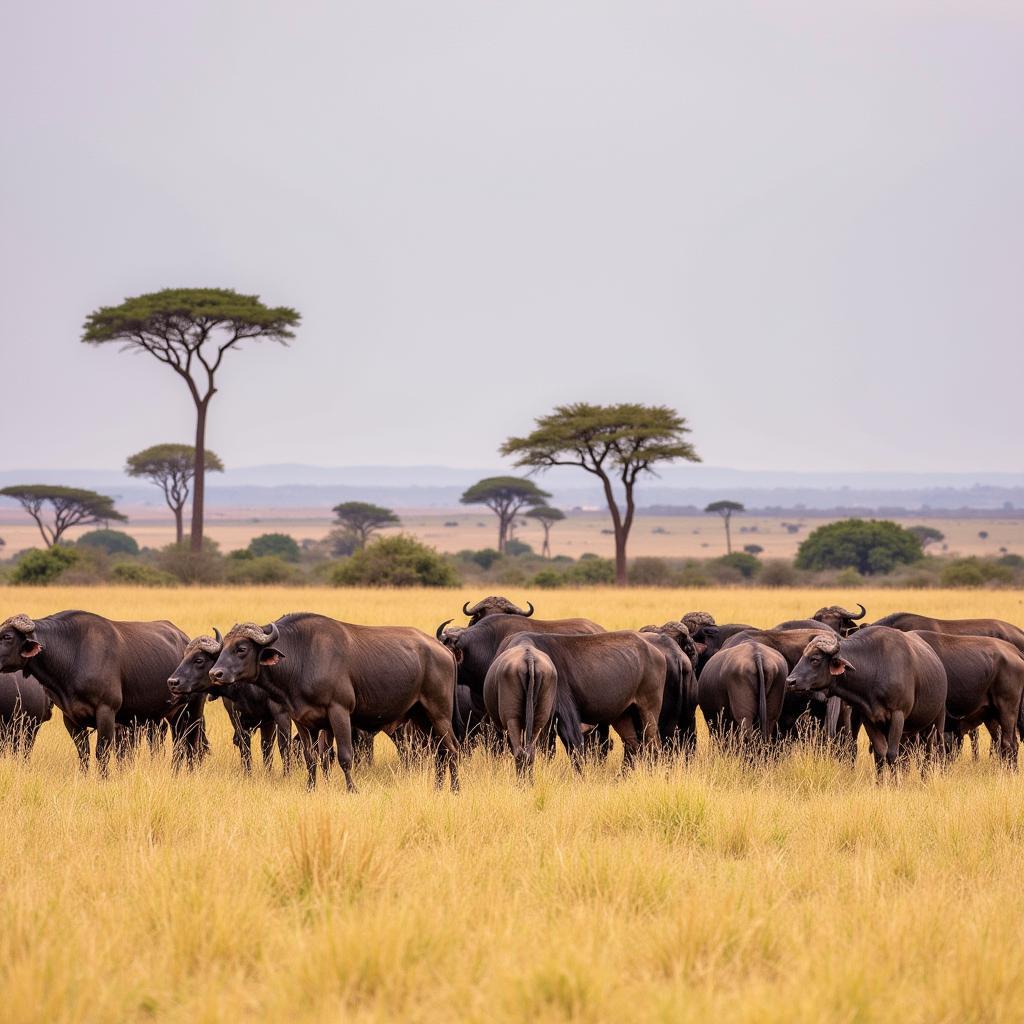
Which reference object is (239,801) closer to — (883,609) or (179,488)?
(883,609)

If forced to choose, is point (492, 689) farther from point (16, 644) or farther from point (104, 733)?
point (16, 644)

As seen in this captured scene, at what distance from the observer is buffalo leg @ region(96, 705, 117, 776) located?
966 cm

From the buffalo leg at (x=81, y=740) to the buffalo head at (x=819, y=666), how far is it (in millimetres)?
5619

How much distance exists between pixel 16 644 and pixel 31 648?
131 millimetres

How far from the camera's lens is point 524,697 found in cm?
938

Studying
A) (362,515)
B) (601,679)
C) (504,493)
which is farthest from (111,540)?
(601,679)

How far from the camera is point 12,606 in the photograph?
24.0 metres

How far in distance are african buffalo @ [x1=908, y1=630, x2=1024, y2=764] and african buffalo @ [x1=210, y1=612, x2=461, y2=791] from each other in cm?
406

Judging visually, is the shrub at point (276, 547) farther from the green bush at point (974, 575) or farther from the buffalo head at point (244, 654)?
the buffalo head at point (244, 654)

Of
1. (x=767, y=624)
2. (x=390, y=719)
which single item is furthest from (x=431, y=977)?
(x=767, y=624)

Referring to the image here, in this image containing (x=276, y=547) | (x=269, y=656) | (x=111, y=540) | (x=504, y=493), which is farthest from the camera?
(x=111, y=540)

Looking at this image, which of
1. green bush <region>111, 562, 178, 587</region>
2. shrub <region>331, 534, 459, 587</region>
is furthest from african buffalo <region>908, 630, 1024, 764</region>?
green bush <region>111, 562, 178, 587</region>

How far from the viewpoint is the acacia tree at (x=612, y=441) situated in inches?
1742

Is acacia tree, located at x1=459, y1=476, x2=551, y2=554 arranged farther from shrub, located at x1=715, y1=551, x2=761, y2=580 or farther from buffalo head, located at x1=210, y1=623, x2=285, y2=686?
buffalo head, located at x1=210, y1=623, x2=285, y2=686
